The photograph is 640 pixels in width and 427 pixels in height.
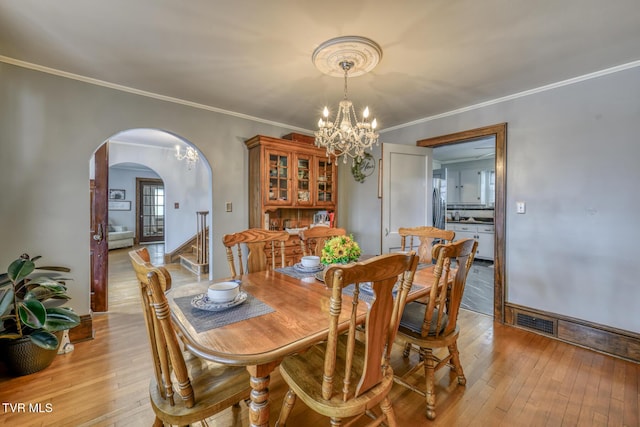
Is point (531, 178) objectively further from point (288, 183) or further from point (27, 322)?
point (27, 322)

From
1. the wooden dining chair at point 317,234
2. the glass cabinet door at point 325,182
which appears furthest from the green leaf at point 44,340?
the glass cabinet door at point 325,182

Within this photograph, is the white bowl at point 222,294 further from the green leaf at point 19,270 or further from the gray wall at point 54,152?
the gray wall at point 54,152

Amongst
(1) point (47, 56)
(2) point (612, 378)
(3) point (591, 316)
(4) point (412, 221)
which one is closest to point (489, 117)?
(4) point (412, 221)

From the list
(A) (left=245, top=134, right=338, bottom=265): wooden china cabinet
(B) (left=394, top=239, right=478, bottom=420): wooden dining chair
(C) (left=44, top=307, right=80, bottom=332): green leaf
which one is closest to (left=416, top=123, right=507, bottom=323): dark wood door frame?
(B) (left=394, top=239, right=478, bottom=420): wooden dining chair

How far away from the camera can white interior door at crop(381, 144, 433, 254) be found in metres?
3.34

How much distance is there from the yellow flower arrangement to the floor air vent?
2.29 m

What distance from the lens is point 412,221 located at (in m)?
3.56

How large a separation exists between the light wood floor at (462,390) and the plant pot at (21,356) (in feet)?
0.19

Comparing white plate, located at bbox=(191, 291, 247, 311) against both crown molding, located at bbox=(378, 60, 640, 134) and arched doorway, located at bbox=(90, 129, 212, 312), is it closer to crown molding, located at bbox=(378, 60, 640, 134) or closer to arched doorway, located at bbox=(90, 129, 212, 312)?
crown molding, located at bbox=(378, 60, 640, 134)

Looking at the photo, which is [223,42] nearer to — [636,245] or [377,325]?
[377,325]

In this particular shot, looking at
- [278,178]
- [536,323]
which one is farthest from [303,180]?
[536,323]

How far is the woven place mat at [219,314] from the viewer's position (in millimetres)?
1158

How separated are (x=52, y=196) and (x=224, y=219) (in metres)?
1.58

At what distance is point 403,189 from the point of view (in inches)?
137
